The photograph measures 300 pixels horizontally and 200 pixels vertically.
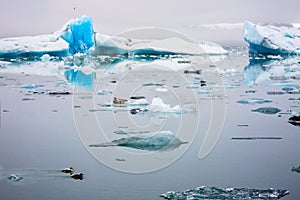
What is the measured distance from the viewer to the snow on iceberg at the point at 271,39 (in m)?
18.4

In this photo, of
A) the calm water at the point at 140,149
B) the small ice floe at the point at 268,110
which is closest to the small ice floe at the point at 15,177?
the calm water at the point at 140,149

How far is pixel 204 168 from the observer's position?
3842 mm

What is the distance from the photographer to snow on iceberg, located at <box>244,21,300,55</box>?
1842 cm

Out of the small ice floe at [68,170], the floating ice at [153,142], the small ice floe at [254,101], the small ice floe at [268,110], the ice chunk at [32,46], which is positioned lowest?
the small ice floe at [68,170]

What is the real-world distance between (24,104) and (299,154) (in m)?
4.36

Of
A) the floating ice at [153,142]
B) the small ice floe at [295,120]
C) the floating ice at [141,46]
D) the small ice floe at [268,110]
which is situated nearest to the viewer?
the floating ice at [153,142]

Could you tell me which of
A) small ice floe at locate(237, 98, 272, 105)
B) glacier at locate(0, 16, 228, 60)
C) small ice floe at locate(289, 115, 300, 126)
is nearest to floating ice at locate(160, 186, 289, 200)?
small ice floe at locate(289, 115, 300, 126)

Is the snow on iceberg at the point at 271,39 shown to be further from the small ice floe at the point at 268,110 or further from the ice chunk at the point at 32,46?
the small ice floe at the point at 268,110

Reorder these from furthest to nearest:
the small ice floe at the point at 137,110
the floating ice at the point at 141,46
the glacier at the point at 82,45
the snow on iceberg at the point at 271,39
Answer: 1. the floating ice at the point at 141,46
2. the snow on iceberg at the point at 271,39
3. the glacier at the point at 82,45
4. the small ice floe at the point at 137,110

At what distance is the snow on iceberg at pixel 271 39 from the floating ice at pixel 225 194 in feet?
51.1

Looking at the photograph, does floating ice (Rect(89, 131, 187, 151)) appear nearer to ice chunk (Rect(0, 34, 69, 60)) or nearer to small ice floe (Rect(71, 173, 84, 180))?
small ice floe (Rect(71, 173, 84, 180))

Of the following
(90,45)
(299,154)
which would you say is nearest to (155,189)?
(299,154)

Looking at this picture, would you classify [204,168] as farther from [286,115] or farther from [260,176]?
[286,115]

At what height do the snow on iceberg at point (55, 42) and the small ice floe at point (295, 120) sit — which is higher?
the snow on iceberg at point (55, 42)
